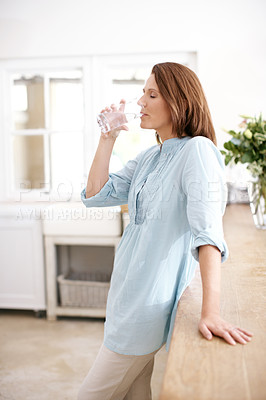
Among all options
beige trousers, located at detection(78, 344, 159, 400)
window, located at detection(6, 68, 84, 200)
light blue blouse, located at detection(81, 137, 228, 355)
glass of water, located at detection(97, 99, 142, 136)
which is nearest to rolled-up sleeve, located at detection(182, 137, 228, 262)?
light blue blouse, located at detection(81, 137, 228, 355)

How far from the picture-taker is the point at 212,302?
885 millimetres

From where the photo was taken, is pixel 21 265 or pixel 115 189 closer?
pixel 115 189

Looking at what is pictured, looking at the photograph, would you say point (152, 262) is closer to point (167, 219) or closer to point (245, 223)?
point (167, 219)

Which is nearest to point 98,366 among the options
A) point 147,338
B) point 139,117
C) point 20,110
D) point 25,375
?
point 147,338

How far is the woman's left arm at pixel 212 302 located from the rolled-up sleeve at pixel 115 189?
19.3 inches

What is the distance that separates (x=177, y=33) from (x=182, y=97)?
2295 millimetres

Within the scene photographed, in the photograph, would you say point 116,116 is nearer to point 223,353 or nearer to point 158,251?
point 158,251

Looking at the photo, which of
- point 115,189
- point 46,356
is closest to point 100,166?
point 115,189

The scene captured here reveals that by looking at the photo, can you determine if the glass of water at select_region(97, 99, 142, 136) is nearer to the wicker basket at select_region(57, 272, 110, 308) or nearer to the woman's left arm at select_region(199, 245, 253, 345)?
the woman's left arm at select_region(199, 245, 253, 345)

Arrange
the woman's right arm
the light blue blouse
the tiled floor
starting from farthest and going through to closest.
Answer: the tiled floor, the woman's right arm, the light blue blouse

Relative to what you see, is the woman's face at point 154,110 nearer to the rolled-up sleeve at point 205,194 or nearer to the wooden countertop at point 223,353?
the rolled-up sleeve at point 205,194

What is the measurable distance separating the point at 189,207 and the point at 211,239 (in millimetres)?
102

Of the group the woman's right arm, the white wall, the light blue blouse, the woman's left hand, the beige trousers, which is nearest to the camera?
the woman's left hand

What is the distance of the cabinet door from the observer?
310cm
